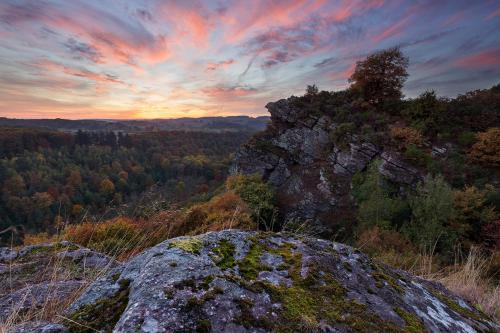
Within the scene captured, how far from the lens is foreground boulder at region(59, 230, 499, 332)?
119cm

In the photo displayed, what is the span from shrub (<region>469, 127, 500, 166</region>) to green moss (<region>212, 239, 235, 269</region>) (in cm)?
2043

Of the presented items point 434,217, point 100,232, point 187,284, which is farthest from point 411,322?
point 434,217

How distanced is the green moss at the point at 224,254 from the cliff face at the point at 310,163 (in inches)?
656

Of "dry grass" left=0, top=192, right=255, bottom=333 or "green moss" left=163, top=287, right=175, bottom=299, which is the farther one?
"dry grass" left=0, top=192, right=255, bottom=333

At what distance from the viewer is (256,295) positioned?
140cm

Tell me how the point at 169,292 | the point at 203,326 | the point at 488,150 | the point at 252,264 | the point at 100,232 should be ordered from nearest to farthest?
1. the point at 203,326
2. the point at 169,292
3. the point at 252,264
4. the point at 100,232
5. the point at 488,150

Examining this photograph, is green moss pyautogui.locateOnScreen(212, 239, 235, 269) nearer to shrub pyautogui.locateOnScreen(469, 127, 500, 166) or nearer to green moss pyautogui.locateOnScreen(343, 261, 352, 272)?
green moss pyautogui.locateOnScreen(343, 261, 352, 272)

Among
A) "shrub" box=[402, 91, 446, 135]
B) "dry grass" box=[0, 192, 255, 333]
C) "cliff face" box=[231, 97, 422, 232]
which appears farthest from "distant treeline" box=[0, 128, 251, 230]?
"dry grass" box=[0, 192, 255, 333]

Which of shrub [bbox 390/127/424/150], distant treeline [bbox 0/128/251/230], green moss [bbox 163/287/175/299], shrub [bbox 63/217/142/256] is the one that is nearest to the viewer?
green moss [bbox 163/287/175/299]

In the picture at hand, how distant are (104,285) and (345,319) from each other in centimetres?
134

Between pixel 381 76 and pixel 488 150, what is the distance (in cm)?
1135

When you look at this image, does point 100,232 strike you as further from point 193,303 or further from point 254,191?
point 254,191

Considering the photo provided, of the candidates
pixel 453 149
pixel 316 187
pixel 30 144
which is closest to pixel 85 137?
pixel 30 144

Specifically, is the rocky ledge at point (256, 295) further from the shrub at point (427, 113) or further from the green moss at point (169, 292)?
the shrub at point (427, 113)
